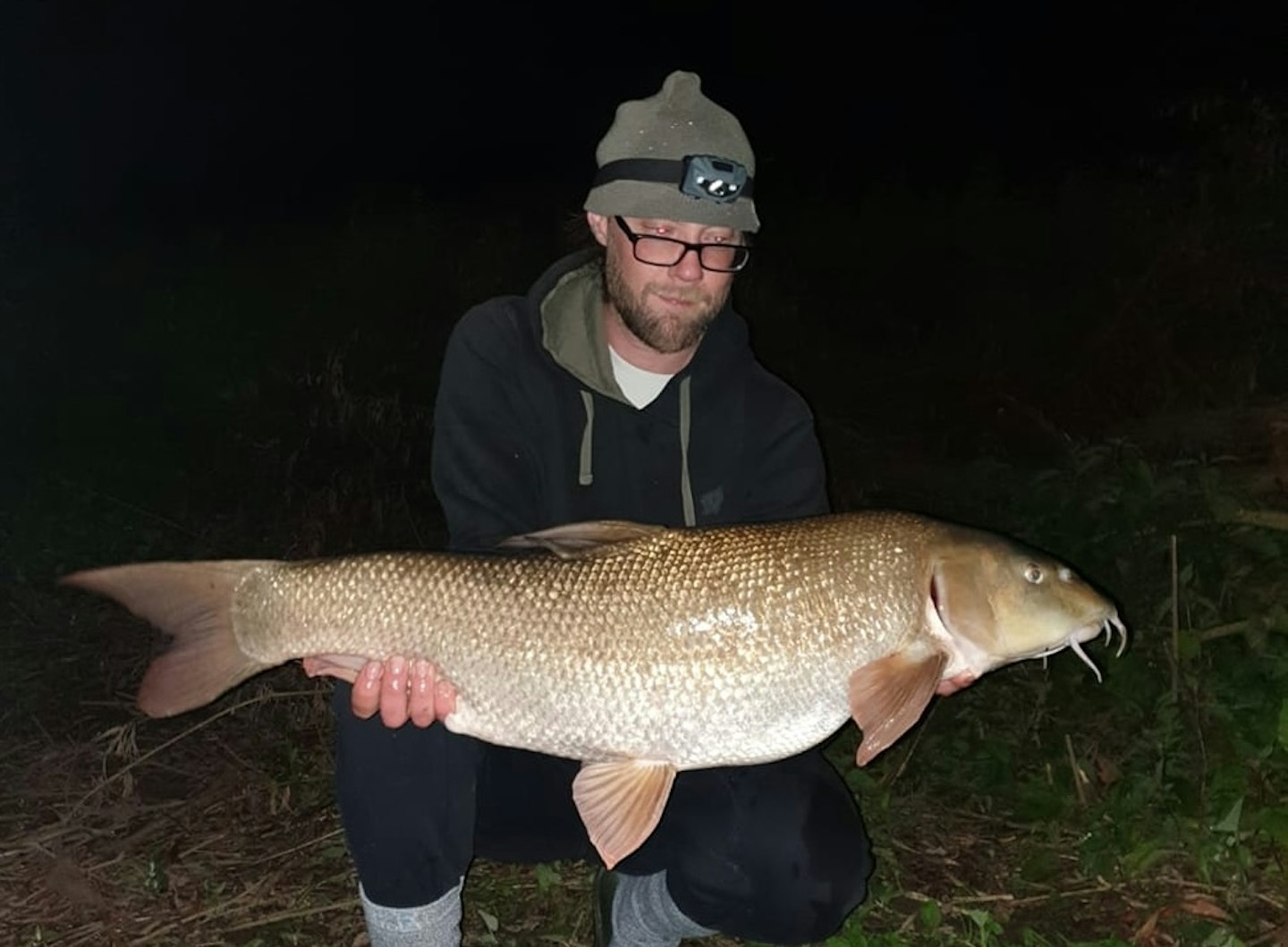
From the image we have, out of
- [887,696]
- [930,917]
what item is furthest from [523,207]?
[887,696]

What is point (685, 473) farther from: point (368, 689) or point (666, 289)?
point (368, 689)

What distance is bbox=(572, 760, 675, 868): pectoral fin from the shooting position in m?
2.18

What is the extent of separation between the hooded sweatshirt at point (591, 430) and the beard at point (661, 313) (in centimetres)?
7

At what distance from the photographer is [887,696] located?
2.12 metres

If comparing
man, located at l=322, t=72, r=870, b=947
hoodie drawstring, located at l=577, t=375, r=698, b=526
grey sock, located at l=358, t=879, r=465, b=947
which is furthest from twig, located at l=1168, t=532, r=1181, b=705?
grey sock, located at l=358, t=879, r=465, b=947

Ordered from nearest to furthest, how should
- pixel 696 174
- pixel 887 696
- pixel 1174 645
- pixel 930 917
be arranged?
pixel 887 696 → pixel 696 174 → pixel 930 917 → pixel 1174 645

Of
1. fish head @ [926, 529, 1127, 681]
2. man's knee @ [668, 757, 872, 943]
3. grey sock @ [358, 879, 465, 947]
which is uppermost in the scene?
fish head @ [926, 529, 1127, 681]

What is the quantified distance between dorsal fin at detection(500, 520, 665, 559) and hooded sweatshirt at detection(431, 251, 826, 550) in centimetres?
27

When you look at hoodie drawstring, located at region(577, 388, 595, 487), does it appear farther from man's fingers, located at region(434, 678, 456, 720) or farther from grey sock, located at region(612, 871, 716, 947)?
grey sock, located at region(612, 871, 716, 947)

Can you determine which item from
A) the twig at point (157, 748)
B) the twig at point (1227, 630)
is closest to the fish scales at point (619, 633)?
the twig at point (157, 748)

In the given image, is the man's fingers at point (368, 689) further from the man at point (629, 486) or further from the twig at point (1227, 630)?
the twig at point (1227, 630)

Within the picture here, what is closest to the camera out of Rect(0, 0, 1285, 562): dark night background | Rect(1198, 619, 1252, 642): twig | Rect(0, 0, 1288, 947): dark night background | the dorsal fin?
the dorsal fin

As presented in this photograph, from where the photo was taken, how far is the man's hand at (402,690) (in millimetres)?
2166

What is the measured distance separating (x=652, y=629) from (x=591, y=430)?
591mm
